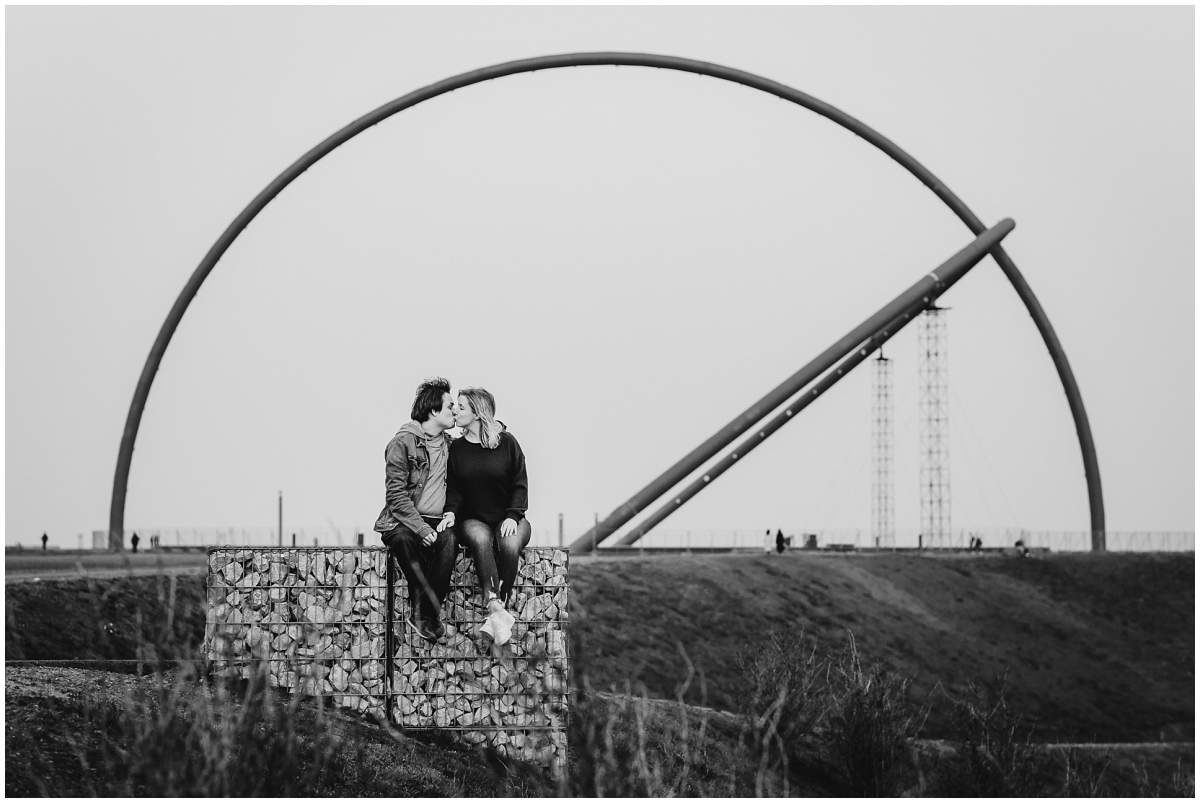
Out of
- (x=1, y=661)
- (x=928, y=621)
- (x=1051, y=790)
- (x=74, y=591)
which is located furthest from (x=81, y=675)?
(x=928, y=621)

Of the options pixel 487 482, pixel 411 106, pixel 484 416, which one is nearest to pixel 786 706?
pixel 487 482

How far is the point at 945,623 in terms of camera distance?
171ft

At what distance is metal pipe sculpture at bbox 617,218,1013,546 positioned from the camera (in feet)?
182

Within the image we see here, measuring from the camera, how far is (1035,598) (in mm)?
56906

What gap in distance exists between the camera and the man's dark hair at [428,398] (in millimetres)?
16891

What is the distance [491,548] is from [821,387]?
4033cm

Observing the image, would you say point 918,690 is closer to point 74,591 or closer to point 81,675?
point 74,591

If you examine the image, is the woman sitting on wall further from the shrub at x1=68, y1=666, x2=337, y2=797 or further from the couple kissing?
the shrub at x1=68, y1=666, x2=337, y2=797

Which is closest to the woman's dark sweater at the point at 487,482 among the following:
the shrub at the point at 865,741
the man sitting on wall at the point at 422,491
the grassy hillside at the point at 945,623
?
the man sitting on wall at the point at 422,491

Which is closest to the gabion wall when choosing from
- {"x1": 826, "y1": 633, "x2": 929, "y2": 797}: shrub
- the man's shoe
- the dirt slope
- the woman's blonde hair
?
the man's shoe

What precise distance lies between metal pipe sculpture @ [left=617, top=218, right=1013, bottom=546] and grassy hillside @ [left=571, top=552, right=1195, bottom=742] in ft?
11.0

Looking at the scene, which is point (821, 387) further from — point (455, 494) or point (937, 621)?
point (455, 494)

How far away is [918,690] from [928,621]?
610 cm

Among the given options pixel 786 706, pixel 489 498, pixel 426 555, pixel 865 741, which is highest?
pixel 489 498
